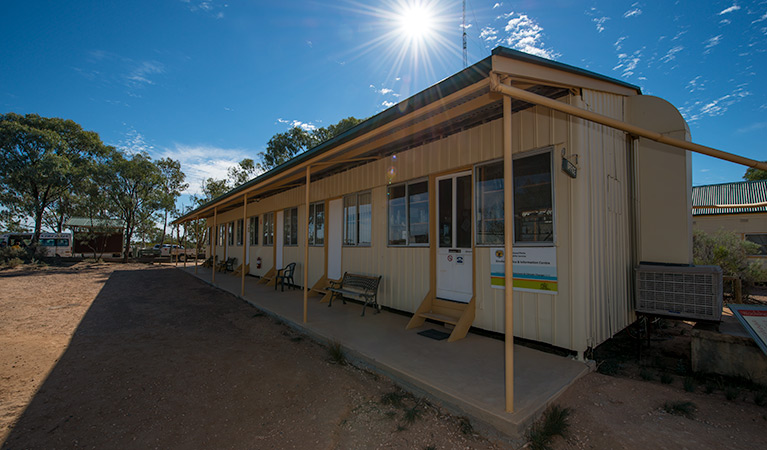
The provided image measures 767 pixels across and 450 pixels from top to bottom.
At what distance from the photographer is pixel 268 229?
39.5 feet

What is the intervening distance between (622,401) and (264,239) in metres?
11.5

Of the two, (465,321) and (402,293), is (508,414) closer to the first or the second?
(465,321)

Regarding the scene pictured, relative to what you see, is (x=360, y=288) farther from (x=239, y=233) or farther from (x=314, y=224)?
(x=239, y=233)

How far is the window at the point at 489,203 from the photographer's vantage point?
4586 millimetres

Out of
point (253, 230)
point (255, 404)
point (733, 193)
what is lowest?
point (255, 404)

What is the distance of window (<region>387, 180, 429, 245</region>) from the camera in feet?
19.0

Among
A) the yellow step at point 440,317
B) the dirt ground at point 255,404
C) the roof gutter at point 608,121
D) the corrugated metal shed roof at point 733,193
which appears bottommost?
the dirt ground at point 255,404

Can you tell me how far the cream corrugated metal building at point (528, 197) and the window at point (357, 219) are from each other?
1.05ft

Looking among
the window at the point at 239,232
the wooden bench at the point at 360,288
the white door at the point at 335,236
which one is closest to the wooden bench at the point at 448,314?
the wooden bench at the point at 360,288

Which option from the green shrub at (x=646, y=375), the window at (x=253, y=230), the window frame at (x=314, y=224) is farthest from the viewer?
the window at (x=253, y=230)

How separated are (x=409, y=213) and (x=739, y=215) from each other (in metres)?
15.9

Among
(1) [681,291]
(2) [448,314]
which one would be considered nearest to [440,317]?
(2) [448,314]

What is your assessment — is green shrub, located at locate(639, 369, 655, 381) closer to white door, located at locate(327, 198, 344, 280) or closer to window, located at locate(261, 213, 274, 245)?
white door, located at locate(327, 198, 344, 280)

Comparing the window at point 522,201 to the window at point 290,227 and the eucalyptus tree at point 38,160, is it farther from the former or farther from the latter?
the eucalyptus tree at point 38,160
